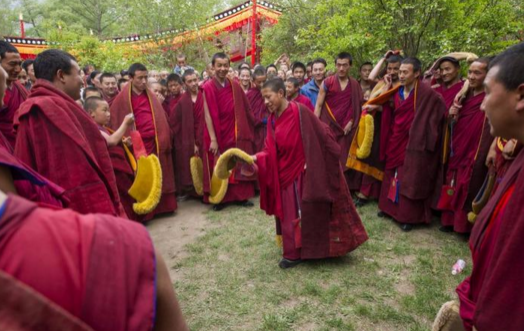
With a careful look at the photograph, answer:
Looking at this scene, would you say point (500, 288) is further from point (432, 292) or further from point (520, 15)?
point (520, 15)

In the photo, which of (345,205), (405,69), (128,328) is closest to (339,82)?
(405,69)

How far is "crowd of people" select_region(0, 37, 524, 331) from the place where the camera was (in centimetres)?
71

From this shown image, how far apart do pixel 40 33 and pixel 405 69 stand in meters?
25.0

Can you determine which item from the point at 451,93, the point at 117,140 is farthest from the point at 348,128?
the point at 117,140

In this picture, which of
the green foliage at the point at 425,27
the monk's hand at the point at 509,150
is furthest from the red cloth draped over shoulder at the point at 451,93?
the monk's hand at the point at 509,150

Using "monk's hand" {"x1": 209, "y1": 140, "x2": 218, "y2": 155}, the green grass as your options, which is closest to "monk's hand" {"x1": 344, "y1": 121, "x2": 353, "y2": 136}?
the green grass

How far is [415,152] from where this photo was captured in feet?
14.0

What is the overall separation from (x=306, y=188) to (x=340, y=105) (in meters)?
2.45

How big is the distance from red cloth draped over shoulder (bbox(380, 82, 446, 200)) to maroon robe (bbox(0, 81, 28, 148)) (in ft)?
13.9

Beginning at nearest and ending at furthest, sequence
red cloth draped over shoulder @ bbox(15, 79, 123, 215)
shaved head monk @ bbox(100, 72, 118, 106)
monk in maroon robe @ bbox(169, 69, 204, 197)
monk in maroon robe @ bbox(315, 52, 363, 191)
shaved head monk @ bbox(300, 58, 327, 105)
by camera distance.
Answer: red cloth draped over shoulder @ bbox(15, 79, 123, 215), shaved head monk @ bbox(100, 72, 118, 106), monk in maroon robe @ bbox(315, 52, 363, 191), shaved head monk @ bbox(300, 58, 327, 105), monk in maroon robe @ bbox(169, 69, 204, 197)

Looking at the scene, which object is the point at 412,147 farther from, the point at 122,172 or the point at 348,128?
the point at 122,172

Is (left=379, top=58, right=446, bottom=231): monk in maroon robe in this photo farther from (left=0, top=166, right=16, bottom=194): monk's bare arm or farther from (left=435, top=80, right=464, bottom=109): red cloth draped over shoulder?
(left=0, top=166, right=16, bottom=194): monk's bare arm

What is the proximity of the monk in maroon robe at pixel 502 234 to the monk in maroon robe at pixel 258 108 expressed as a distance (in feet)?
15.6

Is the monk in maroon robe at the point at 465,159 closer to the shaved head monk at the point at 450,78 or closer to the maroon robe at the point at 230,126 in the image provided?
the shaved head monk at the point at 450,78
